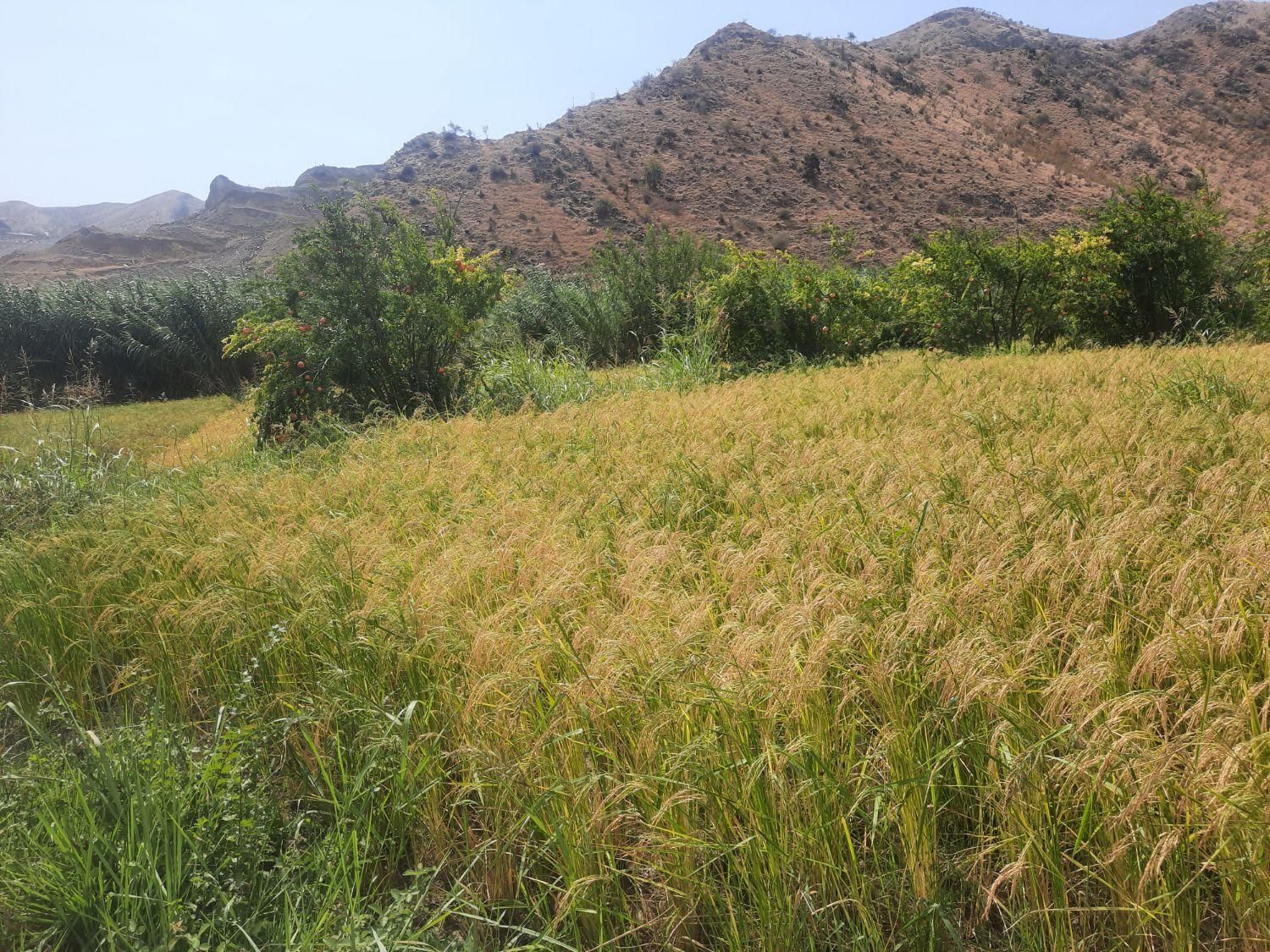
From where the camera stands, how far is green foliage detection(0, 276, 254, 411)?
16484mm

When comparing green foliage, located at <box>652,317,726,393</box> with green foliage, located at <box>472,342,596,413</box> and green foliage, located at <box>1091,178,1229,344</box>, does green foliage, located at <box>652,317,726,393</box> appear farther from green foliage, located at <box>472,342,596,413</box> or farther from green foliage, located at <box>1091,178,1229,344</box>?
green foliage, located at <box>1091,178,1229,344</box>

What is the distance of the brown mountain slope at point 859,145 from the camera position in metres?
34.6

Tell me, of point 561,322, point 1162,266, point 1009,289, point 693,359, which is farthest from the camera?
point 561,322

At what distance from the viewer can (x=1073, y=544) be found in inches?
98.2

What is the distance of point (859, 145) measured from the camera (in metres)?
39.6

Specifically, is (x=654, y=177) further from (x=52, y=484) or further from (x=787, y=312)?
(x=52, y=484)

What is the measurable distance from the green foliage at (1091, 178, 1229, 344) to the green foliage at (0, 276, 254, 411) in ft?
55.0

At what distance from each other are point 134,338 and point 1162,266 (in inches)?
793

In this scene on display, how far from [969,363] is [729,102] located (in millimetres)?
41889

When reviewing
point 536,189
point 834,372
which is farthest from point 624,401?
point 536,189

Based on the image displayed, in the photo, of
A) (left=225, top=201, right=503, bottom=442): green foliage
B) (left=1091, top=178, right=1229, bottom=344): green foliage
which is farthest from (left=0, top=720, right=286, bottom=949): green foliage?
(left=1091, top=178, right=1229, bottom=344): green foliage

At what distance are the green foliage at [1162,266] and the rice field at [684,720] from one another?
804 cm

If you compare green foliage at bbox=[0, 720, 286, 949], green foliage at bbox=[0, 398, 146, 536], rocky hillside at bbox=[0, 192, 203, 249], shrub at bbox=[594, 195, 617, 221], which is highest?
rocky hillside at bbox=[0, 192, 203, 249]

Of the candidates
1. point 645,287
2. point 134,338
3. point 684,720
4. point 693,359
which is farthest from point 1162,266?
point 134,338
